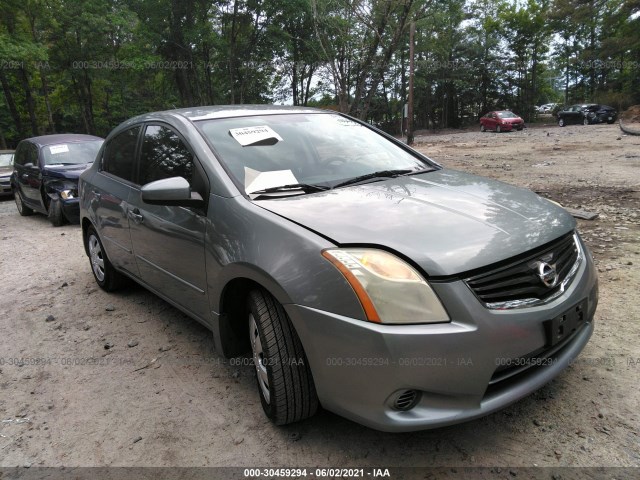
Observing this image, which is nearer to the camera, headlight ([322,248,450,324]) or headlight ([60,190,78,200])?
headlight ([322,248,450,324])

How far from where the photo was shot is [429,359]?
178cm

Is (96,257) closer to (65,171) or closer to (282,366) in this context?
(282,366)

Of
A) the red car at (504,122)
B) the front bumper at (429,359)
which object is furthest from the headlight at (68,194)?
the red car at (504,122)

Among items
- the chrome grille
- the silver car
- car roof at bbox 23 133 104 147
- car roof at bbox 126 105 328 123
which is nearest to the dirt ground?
the silver car

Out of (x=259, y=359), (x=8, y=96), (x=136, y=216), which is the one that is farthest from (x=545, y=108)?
(x=259, y=359)

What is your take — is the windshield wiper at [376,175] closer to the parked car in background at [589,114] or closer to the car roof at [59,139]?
the car roof at [59,139]

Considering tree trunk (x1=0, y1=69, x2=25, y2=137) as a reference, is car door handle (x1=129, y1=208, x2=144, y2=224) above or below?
below

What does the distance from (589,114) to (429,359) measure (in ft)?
105

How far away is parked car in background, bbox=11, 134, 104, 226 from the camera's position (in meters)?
8.15

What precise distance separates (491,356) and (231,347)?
4.70 feet

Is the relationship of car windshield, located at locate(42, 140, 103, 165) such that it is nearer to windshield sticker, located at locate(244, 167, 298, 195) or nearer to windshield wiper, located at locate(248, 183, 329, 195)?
windshield sticker, located at locate(244, 167, 298, 195)

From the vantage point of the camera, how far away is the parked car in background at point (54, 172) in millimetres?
8148

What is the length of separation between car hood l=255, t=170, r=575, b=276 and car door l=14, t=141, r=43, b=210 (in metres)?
8.15

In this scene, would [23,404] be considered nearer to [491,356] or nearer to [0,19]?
[491,356]
